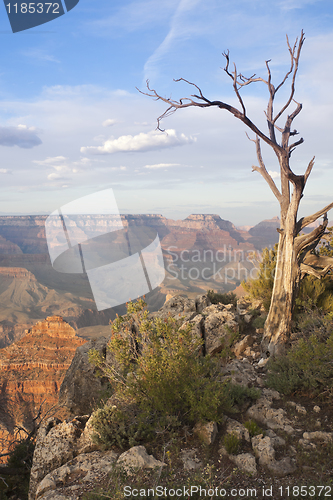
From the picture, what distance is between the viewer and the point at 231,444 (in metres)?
3.64

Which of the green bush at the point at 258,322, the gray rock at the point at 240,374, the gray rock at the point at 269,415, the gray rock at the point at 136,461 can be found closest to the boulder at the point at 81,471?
the gray rock at the point at 136,461

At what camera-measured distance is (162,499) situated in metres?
2.83

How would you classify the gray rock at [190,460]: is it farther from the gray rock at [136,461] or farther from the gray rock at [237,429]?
the gray rock at [237,429]

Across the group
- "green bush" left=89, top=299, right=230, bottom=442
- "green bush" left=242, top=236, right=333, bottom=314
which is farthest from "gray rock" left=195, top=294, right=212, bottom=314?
"green bush" left=89, top=299, right=230, bottom=442

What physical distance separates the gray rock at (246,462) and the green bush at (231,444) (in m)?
0.07

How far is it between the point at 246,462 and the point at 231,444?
0.25m

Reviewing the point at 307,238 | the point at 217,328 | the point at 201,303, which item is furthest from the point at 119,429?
the point at 201,303

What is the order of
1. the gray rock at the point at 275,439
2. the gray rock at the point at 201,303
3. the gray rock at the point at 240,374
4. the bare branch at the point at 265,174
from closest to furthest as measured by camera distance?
the gray rock at the point at 275,439
the gray rock at the point at 240,374
the bare branch at the point at 265,174
the gray rock at the point at 201,303

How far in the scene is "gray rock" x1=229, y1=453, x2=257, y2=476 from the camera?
3.35 m

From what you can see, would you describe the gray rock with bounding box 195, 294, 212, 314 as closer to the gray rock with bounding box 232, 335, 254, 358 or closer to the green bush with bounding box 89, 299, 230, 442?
the gray rock with bounding box 232, 335, 254, 358

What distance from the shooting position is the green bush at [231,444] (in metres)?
3.62

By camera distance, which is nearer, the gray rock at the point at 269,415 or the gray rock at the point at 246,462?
the gray rock at the point at 246,462

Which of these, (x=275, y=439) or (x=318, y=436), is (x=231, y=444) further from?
(x=318, y=436)

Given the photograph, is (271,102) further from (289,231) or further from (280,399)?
(280,399)
